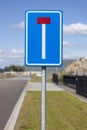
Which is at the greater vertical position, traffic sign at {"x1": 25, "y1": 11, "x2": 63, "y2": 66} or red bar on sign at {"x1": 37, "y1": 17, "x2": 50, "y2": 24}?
red bar on sign at {"x1": 37, "y1": 17, "x2": 50, "y2": 24}

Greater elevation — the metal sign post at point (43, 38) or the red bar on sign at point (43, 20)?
the red bar on sign at point (43, 20)

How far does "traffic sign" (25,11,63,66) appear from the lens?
18.8ft

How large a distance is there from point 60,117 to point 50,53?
9.30m

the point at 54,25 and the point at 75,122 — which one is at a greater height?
Result: the point at 54,25

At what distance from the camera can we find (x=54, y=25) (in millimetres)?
5738

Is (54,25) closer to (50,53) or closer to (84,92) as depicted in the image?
(50,53)

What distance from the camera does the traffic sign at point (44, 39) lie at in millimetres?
5719

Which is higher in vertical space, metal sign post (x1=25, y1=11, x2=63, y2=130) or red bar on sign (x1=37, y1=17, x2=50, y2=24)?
red bar on sign (x1=37, y1=17, x2=50, y2=24)

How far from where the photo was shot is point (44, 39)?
18.8 ft

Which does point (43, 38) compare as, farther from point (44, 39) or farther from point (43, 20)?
point (43, 20)

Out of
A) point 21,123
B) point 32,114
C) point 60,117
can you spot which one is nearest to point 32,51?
point 21,123

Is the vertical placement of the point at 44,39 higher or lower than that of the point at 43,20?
lower

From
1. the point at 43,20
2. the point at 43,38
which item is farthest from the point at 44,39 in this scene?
the point at 43,20

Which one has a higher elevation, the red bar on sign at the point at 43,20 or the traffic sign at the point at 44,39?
the red bar on sign at the point at 43,20
